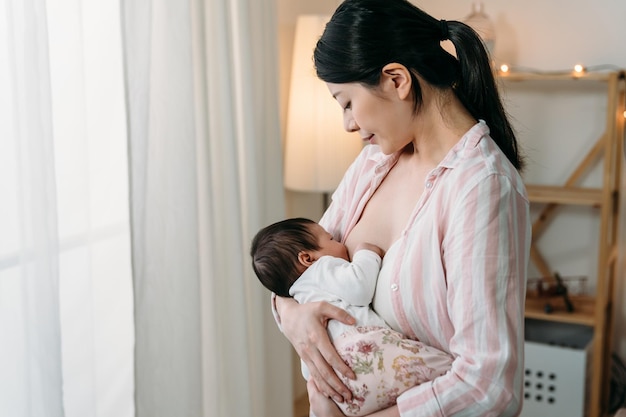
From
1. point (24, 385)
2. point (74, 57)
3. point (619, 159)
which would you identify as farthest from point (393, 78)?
point (619, 159)

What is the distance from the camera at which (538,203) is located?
3.45 meters

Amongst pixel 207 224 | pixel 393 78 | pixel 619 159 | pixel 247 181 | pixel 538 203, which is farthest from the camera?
pixel 538 203

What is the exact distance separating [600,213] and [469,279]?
7.26 ft

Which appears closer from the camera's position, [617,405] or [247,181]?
[247,181]

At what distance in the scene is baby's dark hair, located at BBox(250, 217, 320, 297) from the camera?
167 centimetres

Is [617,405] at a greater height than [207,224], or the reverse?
[207,224]

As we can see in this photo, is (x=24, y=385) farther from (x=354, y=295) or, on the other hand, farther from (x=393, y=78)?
(x=393, y=78)

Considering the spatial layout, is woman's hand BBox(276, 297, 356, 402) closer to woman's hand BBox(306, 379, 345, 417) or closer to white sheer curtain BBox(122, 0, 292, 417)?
woman's hand BBox(306, 379, 345, 417)

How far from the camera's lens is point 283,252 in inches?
66.1

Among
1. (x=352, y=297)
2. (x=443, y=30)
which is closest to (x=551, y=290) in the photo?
(x=352, y=297)

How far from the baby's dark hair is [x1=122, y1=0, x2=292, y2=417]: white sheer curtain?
0.56 m

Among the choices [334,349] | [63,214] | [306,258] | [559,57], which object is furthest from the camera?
[559,57]

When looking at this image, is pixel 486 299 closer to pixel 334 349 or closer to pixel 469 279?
→ pixel 469 279

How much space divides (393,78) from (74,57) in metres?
0.83
